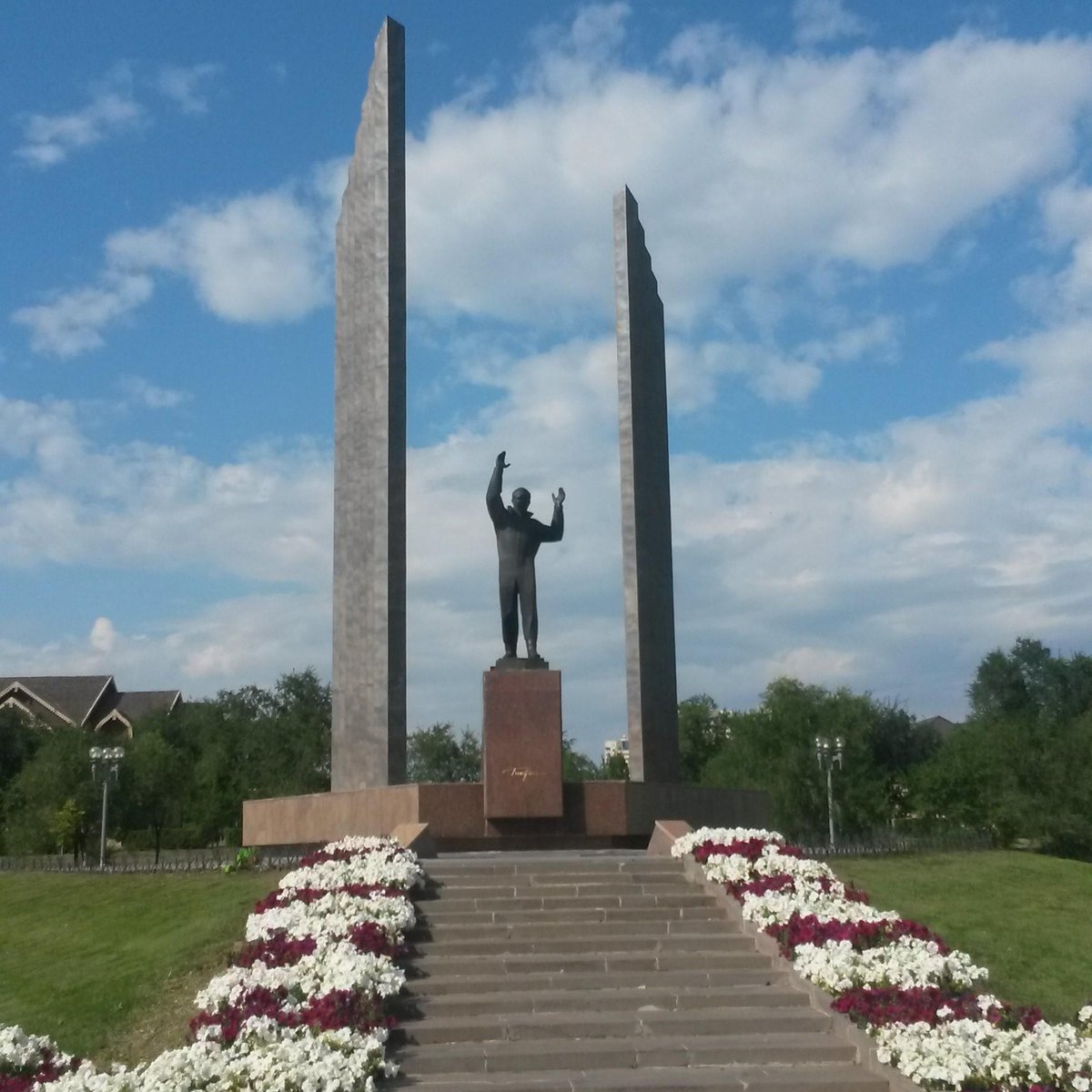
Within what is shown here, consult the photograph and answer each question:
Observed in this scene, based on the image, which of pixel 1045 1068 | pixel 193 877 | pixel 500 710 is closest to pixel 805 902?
pixel 1045 1068

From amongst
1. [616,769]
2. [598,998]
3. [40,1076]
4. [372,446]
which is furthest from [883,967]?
[616,769]

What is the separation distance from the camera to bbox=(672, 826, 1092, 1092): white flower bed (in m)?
6.22

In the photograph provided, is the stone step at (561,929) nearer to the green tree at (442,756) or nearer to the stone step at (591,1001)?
the stone step at (591,1001)

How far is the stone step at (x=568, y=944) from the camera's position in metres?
8.66

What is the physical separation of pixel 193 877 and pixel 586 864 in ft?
30.0

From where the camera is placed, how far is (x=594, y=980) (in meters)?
8.14

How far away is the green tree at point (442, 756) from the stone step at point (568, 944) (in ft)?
121

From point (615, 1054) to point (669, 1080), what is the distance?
1.52ft

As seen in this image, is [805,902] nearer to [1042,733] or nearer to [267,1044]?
[267,1044]

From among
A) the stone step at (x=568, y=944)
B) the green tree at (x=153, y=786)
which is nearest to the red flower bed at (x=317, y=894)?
the stone step at (x=568, y=944)

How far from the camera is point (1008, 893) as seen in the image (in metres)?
16.0
